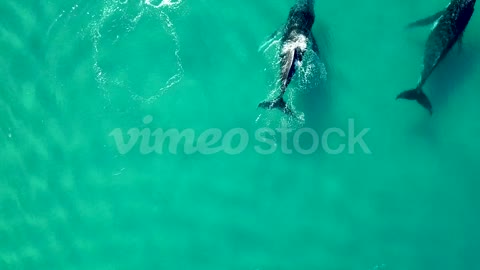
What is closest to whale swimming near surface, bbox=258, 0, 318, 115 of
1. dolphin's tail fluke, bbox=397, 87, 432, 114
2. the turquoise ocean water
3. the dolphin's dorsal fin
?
the turquoise ocean water

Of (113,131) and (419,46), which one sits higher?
(419,46)

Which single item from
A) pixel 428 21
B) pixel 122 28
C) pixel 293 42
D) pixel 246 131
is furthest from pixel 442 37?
pixel 122 28

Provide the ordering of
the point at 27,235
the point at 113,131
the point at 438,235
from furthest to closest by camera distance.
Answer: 1. the point at 27,235
2. the point at 113,131
3. the point at 438,235

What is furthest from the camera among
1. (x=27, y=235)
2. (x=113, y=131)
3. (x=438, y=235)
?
(x=27, y=235)

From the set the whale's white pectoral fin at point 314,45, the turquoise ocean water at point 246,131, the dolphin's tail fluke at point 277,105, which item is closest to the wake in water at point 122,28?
the turquoise ocean water at point 246,131

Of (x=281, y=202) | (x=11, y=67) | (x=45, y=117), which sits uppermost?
(x=11, y=67)

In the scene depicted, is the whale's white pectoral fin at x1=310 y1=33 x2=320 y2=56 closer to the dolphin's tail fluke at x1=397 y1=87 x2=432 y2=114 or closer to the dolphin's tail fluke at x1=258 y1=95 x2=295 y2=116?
the dolphin's tail fluke at x1=258 y1=95 x2=295 y2=116

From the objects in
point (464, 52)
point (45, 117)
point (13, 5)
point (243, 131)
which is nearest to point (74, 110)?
point (45, 117)

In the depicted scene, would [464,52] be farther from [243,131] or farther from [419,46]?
[243,131]
